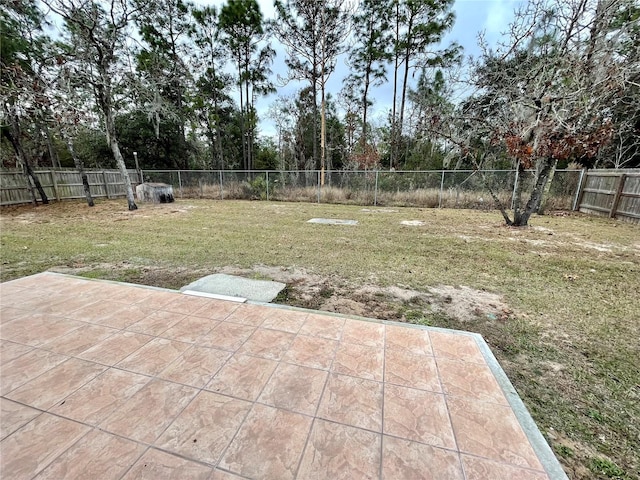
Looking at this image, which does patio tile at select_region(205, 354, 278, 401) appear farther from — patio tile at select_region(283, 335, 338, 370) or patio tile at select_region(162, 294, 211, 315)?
patio tile at select_region(162, 294, 211, 315)

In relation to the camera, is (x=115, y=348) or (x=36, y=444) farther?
(x=115, y=348)

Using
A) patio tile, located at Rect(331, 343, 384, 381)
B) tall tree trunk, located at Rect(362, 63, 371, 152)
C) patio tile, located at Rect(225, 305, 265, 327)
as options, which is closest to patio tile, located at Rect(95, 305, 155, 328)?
patio tile, located at Rect(225, 305, 265, 327)

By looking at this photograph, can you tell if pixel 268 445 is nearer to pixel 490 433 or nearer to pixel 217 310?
pixel 490 433

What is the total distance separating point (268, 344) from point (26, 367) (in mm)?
1442

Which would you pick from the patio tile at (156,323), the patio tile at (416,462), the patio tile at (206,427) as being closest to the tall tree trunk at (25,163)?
the patio tile at (156,323)

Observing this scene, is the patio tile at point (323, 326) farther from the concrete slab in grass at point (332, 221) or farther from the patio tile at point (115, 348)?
the concrete slab in grass at point (332, 221)

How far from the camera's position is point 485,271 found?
369 cm

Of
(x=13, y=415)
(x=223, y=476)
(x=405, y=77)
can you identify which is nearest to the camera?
(x=223, y=476)

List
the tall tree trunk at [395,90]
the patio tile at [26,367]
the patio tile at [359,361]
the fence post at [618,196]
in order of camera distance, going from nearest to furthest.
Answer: the patio tile at [26,367]
the patio tile at [359,361]
the fence post at [618,196]
the tall tree trunk at [395,90]

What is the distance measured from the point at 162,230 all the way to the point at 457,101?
760cm

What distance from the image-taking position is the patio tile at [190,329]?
2.02 meters

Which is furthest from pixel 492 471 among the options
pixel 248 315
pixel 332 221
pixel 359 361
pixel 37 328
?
pixel 332 221

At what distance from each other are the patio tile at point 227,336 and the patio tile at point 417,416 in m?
1.04

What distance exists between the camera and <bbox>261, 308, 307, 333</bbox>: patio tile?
7.11 feet
